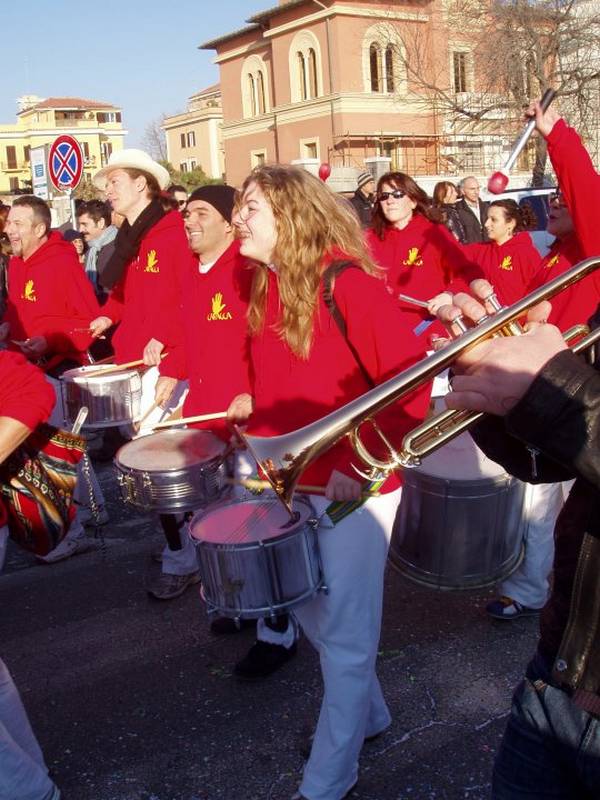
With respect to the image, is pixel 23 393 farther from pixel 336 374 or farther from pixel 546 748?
pixel 546 748

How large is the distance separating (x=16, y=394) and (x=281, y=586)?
101 centimetres

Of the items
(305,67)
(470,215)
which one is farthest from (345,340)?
(305,67)

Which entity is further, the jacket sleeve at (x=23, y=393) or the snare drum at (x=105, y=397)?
the snare drum at (x=105, y=397)

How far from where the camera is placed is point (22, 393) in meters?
2.84

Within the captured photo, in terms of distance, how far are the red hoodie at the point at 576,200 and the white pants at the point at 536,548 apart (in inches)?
27.8

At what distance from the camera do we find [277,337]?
282 cm

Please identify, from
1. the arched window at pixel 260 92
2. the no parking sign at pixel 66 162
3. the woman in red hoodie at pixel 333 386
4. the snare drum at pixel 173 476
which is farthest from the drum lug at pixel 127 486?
the arched window at pixel 260 92

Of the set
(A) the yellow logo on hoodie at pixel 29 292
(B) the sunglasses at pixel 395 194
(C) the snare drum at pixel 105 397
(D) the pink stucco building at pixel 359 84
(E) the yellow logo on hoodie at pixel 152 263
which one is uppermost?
(D) the pink stucco building at pixel 359 84

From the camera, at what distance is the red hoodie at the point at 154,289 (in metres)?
4.78

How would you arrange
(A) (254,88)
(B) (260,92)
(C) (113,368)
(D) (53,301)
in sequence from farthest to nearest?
(A) (254,88) < (B) (260,92) < (D) (53,301) < (C) (113,368)

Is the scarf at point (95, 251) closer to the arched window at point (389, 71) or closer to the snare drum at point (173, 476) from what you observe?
the snare drum at point (173, 476)

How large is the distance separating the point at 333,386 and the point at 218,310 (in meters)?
1.19

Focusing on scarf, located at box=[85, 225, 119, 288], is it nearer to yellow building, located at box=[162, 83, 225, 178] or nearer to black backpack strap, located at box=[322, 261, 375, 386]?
black backpack strap, located at box=[322, 261, 375, 386]

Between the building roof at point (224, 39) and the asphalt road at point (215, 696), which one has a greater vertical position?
the building roof at point (224, 39)
